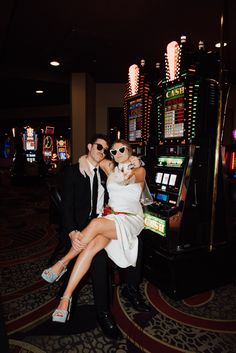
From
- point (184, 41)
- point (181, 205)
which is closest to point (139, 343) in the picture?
point (181, 205)

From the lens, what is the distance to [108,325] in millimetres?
2025

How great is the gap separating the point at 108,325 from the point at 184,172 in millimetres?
1402

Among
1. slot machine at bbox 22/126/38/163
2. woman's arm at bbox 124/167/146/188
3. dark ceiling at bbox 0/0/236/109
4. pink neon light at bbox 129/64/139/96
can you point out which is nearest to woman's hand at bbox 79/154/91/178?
woman's arm at bbox 124/167/146/188

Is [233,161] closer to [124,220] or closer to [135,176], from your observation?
[135,176]

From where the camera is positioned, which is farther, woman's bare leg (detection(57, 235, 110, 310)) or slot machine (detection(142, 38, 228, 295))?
slot machine (detection(142, 38, 228, 295))

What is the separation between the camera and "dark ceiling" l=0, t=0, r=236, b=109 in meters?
3.68

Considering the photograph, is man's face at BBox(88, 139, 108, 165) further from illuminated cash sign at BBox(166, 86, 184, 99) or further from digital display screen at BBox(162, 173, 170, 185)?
illuminated cash sign at BBox(166, 86, 184, 99)

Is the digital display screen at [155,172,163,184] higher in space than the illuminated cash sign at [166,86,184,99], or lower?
lower

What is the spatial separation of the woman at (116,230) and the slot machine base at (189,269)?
15.7 inches

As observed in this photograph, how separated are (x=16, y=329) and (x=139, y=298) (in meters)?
1.02

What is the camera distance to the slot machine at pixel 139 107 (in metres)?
3.20

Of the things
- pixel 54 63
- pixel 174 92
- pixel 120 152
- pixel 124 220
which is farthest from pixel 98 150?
pixel 54 63

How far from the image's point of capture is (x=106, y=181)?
8.70 ft

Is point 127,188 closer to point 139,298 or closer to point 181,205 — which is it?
point 181,205
